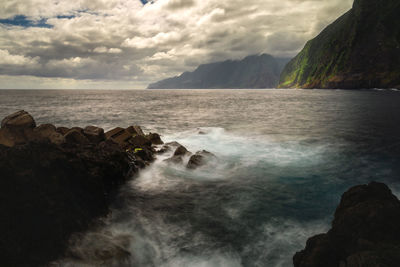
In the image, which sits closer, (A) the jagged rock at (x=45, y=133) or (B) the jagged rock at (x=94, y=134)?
(A) the jagged rock at (x=45, y=133)

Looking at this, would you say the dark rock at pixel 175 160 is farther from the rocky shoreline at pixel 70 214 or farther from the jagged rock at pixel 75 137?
the jagged rock at pixel 75 137

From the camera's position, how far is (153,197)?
486 inches

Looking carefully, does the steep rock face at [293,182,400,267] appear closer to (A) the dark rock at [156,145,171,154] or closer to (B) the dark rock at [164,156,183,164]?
(B) the dark rock at [164,156,183,164]

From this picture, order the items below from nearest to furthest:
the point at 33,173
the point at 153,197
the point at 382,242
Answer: the point at 382,242, the point at 33,173, the point at 153,197

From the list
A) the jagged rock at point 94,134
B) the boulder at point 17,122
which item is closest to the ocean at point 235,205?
the jagged rock at point 94,134

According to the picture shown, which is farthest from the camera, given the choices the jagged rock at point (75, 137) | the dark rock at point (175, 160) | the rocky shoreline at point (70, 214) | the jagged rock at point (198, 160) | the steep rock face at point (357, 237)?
the dark rock at point (175, 160)

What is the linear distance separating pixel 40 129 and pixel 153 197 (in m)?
9.83

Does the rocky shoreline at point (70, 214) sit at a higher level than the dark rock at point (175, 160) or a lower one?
higher

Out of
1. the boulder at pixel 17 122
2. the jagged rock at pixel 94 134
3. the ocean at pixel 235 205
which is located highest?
the boulder at pixel 17 122

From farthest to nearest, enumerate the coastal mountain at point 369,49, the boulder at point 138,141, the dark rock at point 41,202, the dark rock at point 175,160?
1. the coastal mountain at point 369,49
2. the boulder at point 138,141
3. the dark rock at point 175,160
4. the dark rock at point 41,202

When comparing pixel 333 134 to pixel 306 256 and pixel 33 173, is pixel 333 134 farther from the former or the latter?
pixel 33 173

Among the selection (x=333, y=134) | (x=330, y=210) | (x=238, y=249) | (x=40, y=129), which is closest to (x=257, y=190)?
(x=330, y=210)

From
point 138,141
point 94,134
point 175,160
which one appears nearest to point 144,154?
point 138,141

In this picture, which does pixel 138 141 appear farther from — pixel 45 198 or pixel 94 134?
pixel 45 198
